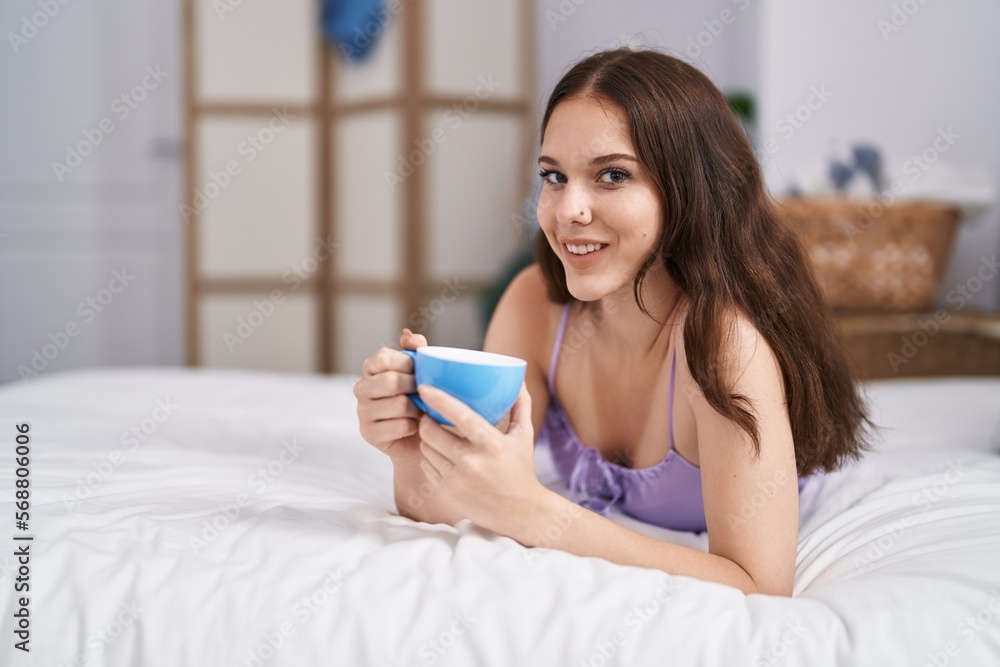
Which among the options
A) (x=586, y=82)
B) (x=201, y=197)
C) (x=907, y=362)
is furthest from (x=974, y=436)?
(x=201, y=197)

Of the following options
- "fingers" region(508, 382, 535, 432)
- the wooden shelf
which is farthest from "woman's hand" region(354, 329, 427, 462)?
the wooden shelf

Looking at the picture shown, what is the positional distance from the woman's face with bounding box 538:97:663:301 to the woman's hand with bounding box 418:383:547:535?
241 millimetres

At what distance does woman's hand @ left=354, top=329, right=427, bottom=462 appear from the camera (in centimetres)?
85

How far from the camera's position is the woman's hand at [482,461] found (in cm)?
79

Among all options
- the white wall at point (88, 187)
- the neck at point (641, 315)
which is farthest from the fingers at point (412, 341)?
the white wall at point (88, 187)

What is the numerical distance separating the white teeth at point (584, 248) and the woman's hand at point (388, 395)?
245 mm

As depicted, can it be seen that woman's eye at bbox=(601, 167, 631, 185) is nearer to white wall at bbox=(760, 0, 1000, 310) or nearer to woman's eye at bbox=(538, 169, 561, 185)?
woman's eye at bbox=(538, 169, 561, 185)

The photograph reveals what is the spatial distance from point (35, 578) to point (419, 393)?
0.40 m

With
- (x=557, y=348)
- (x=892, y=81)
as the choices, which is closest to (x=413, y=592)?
(x=557, y=348)

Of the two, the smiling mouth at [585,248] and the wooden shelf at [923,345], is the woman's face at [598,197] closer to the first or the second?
the smiling mouth at [585,248]

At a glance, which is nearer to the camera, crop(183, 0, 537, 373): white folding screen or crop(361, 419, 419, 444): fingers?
crop(361, 419, 419, 444): fingers

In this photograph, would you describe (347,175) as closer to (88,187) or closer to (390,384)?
(88,187)

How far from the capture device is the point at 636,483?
1.16 metres

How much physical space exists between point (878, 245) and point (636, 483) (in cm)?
184
